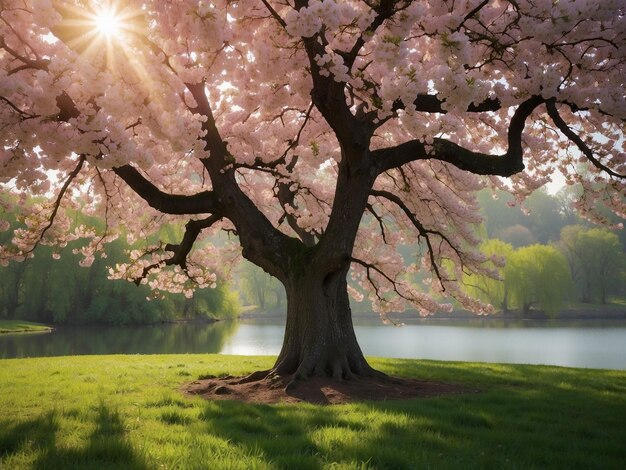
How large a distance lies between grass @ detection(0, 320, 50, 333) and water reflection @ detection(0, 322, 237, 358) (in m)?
1.21

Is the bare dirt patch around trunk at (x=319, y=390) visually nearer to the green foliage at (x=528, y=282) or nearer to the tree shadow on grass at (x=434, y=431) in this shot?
the tree shadow on grass at (x=434, y=431)

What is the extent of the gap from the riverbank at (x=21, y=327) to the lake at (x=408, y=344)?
3.77 feet

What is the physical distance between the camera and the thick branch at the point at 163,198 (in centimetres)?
878

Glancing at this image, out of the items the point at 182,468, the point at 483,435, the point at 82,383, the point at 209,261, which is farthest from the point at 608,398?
the point at 209,261

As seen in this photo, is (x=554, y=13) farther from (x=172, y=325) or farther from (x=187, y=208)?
(x=172, y=325)

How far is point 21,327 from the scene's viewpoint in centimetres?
3603

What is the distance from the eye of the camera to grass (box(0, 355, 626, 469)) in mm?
3936

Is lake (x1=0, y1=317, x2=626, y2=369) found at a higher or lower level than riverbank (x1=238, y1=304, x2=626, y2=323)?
lower

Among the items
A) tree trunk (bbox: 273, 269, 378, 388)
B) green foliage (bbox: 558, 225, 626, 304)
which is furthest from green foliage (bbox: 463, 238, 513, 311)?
tree trunk (bbox: 273, 269, 378, 388)

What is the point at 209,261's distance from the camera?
1620 cm

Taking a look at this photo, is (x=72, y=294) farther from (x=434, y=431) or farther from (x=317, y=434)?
(x=434, y=431)

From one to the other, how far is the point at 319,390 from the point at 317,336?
1.24m

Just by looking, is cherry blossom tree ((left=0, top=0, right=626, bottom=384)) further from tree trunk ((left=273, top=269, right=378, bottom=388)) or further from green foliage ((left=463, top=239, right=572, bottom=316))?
green foliage ((left=463, top=239, right=572, bottom=316))

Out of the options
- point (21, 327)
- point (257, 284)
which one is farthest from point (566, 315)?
point (21, 327)
